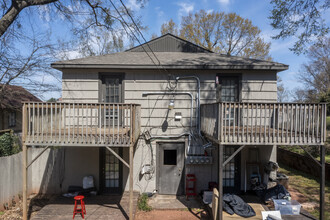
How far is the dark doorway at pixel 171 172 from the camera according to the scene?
26.3 feet

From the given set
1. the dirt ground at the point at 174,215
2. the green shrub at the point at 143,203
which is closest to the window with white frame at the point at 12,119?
the green shrub at the point at 143,203

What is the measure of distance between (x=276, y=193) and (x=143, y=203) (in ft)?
15.2

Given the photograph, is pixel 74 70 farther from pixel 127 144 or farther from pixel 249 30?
pixel 249 30

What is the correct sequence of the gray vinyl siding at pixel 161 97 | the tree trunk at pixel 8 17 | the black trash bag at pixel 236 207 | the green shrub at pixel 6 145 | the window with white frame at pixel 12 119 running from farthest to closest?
the window with white frame at pixel 12 119
the green shrub at pixel 6 145
the gray vinyl siding at pixel 161 97
the tree trunk at pixel 8 17
the black trash bag at pixel 236 207

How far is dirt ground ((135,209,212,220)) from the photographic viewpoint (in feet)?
20.8

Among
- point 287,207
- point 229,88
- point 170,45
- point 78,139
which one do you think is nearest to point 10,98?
point 170,45

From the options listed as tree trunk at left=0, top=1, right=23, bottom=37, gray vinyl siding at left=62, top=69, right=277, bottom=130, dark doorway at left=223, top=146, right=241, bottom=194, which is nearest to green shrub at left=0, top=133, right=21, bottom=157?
gray vinyl siding at left=62, top=69, right=277, bottom=130

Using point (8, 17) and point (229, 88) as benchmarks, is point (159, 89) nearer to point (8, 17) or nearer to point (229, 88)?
point (229, 88)

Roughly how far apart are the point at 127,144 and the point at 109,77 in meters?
3.28

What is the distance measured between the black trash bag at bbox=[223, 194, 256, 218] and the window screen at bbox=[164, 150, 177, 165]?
8.39ft

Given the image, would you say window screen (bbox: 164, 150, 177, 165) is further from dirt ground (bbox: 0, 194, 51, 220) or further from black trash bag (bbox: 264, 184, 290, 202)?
dirt ground (bbox: 0, 194, 51, 220)

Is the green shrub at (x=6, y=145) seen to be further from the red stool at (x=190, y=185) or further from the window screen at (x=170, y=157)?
the red stool at (x=190, y=185)

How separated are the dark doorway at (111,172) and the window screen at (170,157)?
1773 mm

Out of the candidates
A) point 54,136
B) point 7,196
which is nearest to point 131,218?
point 54,136
